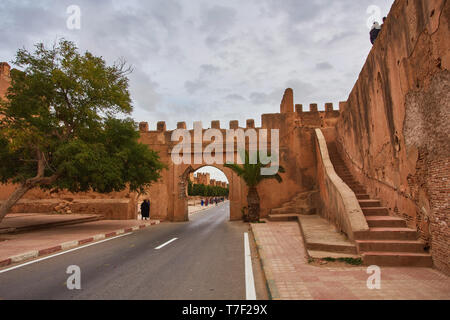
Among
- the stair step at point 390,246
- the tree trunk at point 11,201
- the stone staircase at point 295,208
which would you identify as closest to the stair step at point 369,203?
the stair step at point 390,246

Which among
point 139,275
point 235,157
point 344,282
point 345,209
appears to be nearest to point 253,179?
point 235,157

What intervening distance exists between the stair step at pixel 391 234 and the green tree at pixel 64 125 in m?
10.4

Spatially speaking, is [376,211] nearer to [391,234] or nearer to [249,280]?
[391,234]

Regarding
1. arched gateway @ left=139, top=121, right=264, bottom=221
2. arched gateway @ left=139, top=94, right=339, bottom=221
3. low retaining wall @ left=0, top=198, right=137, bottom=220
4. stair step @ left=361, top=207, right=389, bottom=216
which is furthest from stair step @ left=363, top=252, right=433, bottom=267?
low retaining wall @ left=0, top=198, right=137, bottom=220

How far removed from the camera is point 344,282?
4703mm

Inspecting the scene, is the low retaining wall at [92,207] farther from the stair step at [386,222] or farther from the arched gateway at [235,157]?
the stair step at [386,222]

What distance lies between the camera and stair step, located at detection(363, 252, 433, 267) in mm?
5484

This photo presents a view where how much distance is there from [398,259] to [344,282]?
1.72 metres

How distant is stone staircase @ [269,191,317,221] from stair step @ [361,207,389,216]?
7928mm

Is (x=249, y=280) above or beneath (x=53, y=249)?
above

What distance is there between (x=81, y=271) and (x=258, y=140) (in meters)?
15.4

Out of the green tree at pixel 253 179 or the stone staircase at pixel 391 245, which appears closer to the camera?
the stone staircase at pixel 391 245

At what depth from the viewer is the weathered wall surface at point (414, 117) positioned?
4969 mm
